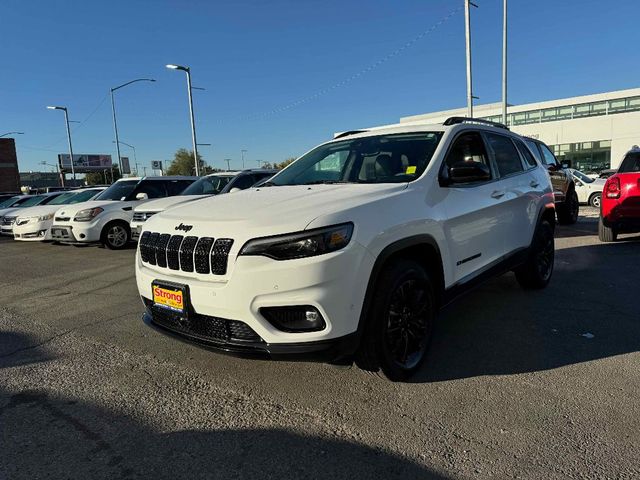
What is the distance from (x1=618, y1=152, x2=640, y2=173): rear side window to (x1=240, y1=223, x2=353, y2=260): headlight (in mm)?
7452

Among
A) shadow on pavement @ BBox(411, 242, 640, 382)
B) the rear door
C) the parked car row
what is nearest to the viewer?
shadow on pavement @ BBox(411, 242, 640, 382)

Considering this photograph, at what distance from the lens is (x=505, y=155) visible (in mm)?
5000

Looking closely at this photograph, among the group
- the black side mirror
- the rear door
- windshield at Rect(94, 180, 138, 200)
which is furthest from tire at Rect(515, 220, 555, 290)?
windshield at Rect(94, 180, 138, 200)

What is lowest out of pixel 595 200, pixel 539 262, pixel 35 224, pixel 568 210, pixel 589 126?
pixel 595 200

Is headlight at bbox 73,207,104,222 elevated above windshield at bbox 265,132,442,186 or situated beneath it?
situated beneath

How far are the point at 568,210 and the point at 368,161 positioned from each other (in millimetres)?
9583

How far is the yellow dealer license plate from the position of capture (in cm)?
298

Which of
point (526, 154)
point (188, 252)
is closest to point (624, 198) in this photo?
point (526, 154)

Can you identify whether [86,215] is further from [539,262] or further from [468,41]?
[468,41]

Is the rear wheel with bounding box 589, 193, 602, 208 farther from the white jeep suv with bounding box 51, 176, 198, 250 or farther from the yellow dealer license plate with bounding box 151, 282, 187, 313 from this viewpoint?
the yellow dealer license plate with bounding box 151, 282, 187, 313

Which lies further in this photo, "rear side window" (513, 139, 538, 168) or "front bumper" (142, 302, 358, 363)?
"rear side window" (513, 139, 538, 168)

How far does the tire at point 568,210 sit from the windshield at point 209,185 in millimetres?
8219

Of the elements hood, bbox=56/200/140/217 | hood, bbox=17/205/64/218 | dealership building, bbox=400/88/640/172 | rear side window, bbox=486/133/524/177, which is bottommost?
hood, bbox=17/205/64/218

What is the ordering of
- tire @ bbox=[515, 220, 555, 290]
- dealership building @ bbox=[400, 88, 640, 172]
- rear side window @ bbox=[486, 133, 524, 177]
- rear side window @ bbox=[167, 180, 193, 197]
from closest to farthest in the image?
1. rear side window @ bbox=[486, 133, 524, 177]
2. tire @ bbox=[515, 220, 555, 290]
3. rear side window @ bbox=[167, 180, 193, 197]
4. dealership building @ bbox=[400, 88, 640, 172]
